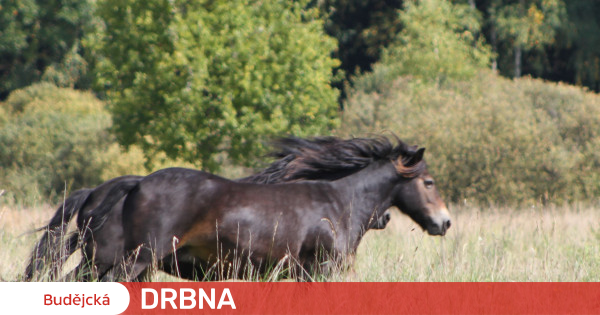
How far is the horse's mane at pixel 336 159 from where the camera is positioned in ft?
24.3

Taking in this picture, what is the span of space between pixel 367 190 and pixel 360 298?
5.03ft

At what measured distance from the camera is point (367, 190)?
727cm

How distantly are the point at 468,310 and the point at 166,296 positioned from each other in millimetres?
2082

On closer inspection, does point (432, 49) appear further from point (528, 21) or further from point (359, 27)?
point (359, 27)

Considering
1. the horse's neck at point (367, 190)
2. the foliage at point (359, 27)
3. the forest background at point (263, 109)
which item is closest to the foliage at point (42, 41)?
the forest background at point (263, 109)

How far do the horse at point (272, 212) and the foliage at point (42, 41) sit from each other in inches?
1176

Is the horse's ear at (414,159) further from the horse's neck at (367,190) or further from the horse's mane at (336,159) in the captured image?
the horse's neck at (367,190)

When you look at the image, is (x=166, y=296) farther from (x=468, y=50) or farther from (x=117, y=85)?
(x=468, y=50)

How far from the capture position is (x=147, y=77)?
17781mm

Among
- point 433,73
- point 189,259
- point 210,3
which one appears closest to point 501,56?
point 433,73

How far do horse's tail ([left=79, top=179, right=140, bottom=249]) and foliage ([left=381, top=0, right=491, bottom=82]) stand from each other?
895 inches

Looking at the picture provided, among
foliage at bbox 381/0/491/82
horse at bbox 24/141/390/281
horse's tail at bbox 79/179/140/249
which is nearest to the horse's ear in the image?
horse at bbox 24/141/390/281

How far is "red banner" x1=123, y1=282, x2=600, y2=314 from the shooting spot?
565 cm

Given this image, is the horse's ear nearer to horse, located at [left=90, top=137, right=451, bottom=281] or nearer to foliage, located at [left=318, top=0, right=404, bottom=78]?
horse, located at [left=90, top=137, right=451, bottom=281]
